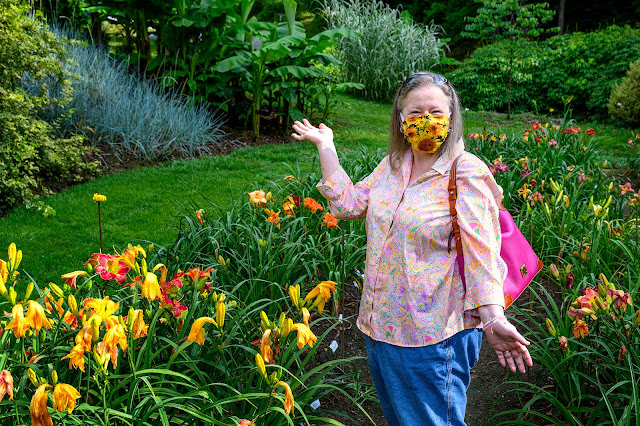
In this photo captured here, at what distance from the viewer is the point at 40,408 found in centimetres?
154

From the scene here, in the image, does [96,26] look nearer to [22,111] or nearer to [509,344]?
[22,111]

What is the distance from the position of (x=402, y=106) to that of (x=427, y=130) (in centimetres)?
18

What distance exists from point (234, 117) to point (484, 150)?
4.54 metres

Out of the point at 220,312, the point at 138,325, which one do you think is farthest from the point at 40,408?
the point at 220,312

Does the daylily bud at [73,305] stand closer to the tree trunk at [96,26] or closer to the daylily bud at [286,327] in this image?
the daylily bud at [286,327]

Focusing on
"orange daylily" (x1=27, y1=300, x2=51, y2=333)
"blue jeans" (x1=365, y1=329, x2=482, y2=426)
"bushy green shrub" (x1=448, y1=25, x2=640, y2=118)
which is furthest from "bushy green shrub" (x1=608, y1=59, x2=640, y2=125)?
"orange daylily" (x1=27, y1=300, x2=51, y2=333)

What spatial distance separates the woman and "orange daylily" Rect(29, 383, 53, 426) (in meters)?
1.03

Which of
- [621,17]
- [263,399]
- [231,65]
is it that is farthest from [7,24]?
[621,17]

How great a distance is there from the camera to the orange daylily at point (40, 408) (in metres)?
1.53

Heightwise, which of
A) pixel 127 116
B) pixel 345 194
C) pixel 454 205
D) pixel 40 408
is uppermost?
pixel 454 205

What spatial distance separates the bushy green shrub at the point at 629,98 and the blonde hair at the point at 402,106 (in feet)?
32.2

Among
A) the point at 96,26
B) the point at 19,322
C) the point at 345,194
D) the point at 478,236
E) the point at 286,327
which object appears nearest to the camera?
the point at 19,322

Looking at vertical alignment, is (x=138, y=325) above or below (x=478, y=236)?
below

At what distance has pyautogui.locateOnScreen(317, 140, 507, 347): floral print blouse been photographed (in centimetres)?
182
